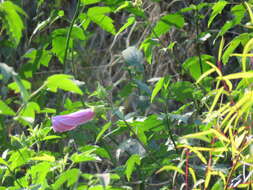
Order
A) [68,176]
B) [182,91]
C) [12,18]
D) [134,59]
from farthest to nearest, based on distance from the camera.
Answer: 1. [182,91]
2. [134,59]
3. [68,176]
4. [12,18]

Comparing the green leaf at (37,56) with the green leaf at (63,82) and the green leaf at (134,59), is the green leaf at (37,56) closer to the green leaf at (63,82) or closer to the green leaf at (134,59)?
the green leaf at (134,59)

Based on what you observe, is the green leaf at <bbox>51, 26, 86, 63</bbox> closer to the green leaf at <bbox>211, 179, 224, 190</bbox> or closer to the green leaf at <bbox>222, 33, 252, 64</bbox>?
the green leaf at <bbox>222, 33, 252, 64</bbox>

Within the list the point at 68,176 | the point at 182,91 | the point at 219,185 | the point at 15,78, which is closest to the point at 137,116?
the point at 182,91

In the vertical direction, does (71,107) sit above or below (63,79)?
below

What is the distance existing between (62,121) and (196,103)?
471 millimetres

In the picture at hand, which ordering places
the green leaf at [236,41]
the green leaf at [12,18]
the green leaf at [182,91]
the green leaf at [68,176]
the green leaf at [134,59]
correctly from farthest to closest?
the green leaf at [182,91] → the green leaf at [236,41] → the green leaf at [134,59] → the green leaf at [68,176] → the green leaf at [12,18]

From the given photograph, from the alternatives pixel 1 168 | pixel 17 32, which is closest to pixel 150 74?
pixel 1 168

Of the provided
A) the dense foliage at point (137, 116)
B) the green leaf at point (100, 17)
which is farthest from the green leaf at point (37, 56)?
the green leaf at point (100, 17)

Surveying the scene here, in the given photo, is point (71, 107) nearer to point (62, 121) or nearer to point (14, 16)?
point (62, 121)

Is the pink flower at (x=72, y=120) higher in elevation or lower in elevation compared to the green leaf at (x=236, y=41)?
lower

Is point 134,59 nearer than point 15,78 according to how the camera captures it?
No

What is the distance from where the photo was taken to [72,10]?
317cm

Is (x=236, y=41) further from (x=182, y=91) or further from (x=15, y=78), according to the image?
(x=15, y=78)

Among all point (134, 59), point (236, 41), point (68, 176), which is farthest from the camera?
point (236, 41)
